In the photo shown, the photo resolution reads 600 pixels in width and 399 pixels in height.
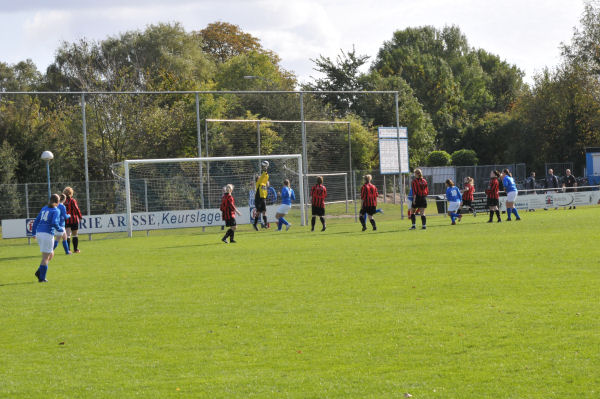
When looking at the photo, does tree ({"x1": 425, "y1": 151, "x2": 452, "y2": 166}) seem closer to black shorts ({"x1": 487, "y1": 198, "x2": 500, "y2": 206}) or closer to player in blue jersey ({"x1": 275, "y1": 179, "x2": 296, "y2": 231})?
black shorts ({"x1": 487, "y1": 198, "x2": 500, "y2": 206})

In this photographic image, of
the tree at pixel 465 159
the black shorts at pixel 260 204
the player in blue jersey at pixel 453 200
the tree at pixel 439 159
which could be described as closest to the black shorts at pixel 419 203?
the player in blue jersey at pixel 453 200

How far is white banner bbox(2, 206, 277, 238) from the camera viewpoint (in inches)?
1061

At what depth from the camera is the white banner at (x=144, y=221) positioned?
88.4 feet

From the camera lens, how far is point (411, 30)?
265 feet

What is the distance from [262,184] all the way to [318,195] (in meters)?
2.17

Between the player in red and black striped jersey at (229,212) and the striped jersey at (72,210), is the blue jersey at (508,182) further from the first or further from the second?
the striped jersey at (72,210)

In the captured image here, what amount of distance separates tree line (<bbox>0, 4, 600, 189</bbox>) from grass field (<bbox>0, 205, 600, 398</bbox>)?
67.3ft

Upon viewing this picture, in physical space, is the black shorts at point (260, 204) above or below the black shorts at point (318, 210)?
above

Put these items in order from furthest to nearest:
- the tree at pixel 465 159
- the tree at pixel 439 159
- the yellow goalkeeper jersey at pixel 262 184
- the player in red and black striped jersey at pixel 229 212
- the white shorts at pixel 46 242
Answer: the tree at pixel 465 159
the tree at pixel 439 159
the yellow goalkeeper jersey at pixel 262 184
the player in red and black striped jersey at pixel 229 212
the white shorts at pixel 46 242

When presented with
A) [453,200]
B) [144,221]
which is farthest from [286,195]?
[453,200]

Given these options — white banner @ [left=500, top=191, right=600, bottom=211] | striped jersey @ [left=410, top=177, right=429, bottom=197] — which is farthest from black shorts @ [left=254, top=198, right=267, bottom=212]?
white banner @ [left=500, top=191, right=600, bottom=211]

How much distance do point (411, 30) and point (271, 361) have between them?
252 ft

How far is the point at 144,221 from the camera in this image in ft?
92.3

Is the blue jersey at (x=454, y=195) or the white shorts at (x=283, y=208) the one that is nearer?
the blue jersey at (x=454, y=195)
